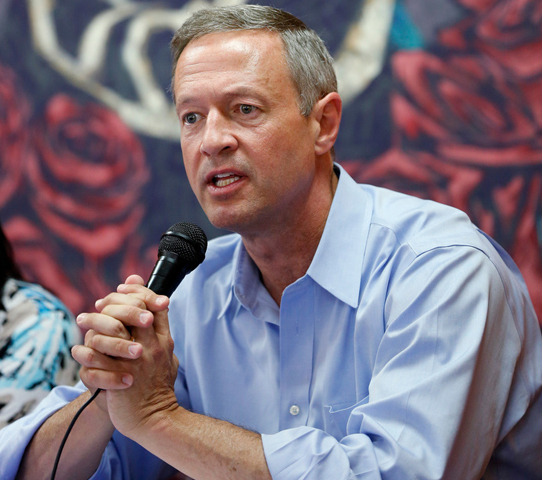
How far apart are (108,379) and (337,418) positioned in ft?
1.44

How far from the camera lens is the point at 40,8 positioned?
2219mm

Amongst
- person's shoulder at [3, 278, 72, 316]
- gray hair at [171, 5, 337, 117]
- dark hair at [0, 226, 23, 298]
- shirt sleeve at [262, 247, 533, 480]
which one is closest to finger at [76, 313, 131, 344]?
shirt sleeve at [262, 247, 533, 480]

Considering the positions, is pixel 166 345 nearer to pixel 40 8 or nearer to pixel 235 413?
pixel 235 413

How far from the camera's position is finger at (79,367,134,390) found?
94 cm

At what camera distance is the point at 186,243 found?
1.05 meters

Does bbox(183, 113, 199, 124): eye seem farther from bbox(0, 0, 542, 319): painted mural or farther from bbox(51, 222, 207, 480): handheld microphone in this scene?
bbox(0, 0, 542, 319): painted mural

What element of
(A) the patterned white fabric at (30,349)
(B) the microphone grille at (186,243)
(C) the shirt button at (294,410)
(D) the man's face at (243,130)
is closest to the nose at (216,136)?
(D) the man's face at (243,130)

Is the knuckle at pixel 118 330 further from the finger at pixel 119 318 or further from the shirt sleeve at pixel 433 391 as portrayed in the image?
the shirt sleeve at pixel 433 391

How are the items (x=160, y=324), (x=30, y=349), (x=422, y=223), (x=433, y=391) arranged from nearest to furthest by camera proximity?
(x=433, y=391)
(x=160, y=324)
(x=422, y=223)
(x=30, y=349)

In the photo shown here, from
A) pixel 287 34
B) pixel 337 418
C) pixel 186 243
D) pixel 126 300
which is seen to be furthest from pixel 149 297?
pixel 287 34

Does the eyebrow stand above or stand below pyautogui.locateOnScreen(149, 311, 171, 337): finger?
above

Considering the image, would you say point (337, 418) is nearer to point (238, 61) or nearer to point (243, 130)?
point (243, 130)

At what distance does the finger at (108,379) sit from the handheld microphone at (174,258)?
1.7 inches

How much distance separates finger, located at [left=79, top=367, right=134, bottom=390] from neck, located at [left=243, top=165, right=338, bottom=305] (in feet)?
1.45
